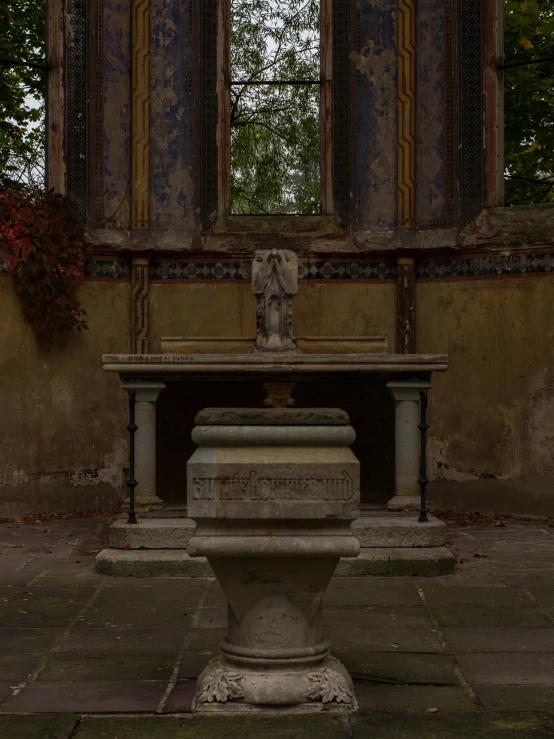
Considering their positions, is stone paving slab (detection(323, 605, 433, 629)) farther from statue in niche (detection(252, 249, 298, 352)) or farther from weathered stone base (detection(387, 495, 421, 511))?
statue in niche (detection(252, 249, 298, 352))

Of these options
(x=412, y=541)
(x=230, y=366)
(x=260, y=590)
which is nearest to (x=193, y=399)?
(x=230, y=366)

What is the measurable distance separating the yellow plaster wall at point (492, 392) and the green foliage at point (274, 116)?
2.17 metres

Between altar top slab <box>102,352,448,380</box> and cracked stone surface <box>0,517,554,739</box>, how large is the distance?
155 cm

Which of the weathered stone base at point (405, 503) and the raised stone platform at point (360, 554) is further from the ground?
the weathered stone base at point (405, 503)

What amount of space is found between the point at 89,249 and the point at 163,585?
4983 millimetres

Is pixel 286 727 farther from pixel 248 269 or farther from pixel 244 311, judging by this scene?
pixel 248 269

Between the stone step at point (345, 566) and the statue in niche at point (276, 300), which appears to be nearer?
the stone step at point (345, 566)

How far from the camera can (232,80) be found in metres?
12.9

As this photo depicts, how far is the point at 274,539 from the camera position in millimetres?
4852

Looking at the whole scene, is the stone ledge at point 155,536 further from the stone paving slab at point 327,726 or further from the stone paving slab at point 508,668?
the stone paving slab at point 327,726

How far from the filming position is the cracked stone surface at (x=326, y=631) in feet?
15.3

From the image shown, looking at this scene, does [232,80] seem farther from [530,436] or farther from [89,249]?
[530,436]

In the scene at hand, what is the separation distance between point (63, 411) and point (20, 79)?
21.9 ft

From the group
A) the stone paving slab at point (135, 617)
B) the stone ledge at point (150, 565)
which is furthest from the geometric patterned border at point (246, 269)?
the stone paving slab at point (135, 617)
